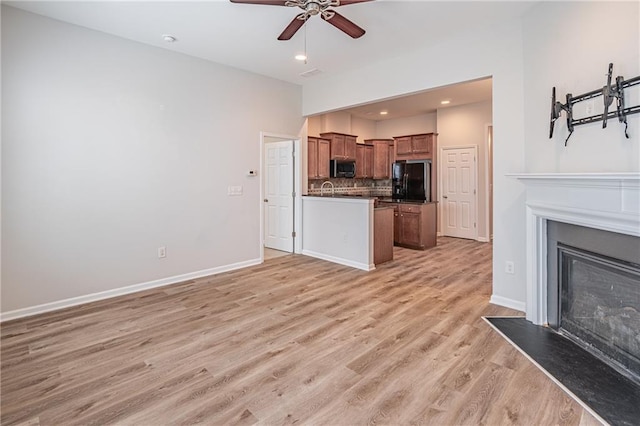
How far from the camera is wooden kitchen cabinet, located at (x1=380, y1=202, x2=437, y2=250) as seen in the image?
20.3 feet

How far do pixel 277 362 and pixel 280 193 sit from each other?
407 centimetres

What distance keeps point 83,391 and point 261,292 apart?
1.99m

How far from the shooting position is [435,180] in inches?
300

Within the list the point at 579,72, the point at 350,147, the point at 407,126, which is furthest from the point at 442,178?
the point at 579,72

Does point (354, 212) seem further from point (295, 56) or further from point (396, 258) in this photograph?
point (295, 56)

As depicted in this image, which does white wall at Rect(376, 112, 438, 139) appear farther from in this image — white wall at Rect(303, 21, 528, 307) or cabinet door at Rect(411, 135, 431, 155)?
white wall at Rect(303, 21, 528, 307)

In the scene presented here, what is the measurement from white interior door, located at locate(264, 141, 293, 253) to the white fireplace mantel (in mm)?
3900

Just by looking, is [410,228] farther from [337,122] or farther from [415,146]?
[337,122]

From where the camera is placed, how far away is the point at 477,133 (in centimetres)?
693

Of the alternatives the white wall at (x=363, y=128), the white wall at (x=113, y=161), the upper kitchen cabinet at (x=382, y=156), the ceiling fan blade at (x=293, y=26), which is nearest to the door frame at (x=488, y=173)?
the upper kitchen cabinet at (x=382, y=156)

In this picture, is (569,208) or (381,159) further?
(381,159)

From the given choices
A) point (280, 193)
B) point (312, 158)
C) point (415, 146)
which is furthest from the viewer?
point (415, 146)

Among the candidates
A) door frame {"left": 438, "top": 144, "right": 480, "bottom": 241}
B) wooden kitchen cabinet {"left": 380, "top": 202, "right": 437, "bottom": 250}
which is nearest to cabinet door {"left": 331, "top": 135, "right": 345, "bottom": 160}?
wooden kitchen cabinet {"left": 380, "top": 202, "right": 437, "bottom": 250}

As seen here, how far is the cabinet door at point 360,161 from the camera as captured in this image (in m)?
7.90
